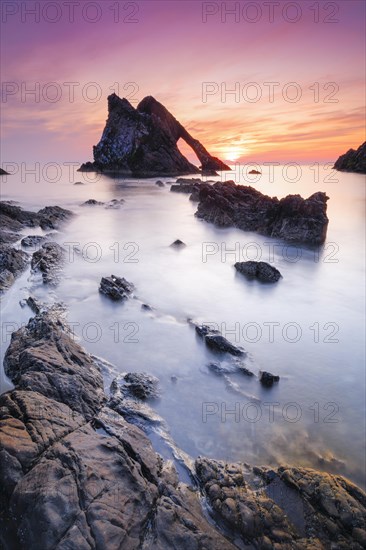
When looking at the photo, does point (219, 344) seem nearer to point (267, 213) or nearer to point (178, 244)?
point (178, 244)

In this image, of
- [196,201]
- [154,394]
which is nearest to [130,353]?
[154,394]

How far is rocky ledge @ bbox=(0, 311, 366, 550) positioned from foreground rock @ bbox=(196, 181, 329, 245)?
16.3 m

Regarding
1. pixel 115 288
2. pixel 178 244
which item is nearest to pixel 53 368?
pixel 115 288

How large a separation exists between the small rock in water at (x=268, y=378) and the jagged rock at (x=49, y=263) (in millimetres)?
7682

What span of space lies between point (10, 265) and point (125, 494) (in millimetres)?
10204

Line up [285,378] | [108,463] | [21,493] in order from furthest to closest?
[285,378], [108,463], [21,493]

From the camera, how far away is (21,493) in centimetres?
299

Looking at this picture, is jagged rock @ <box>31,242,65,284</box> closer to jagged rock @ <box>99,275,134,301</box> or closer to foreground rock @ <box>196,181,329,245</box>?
jagged rock @ <box>99,275,134,301</box>

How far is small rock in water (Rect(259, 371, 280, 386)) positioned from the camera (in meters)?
6.62

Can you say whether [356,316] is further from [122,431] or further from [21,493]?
[21,493]

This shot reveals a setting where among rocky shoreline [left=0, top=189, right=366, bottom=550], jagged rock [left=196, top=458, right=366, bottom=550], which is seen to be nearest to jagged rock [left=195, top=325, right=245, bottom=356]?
rocky shoreline [left=0, top=189, right=366, bottom=550]

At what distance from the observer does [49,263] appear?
12266 millimetres

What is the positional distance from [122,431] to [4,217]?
712 inches

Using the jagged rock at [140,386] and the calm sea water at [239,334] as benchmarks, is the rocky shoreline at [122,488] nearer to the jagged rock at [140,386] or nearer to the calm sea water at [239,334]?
the jagged rock at [140,386]
